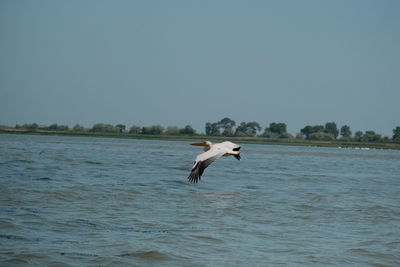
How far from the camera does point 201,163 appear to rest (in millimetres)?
11336

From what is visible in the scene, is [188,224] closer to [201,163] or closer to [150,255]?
[201,163]

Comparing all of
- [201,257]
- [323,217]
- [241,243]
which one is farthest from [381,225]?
[201,257]

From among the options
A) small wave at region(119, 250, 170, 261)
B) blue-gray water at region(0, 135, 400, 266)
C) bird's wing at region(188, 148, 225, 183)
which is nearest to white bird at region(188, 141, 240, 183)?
bird's wing at region(188, 148, 225, 183)

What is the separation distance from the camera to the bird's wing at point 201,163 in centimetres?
1112

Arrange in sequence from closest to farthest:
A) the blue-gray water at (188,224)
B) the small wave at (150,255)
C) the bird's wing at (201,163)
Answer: the small wave at (150,255), the blue-gray water at (188,224), the bird's wing at (201,163)

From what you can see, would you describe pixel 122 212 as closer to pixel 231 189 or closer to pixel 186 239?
pixel 186 239

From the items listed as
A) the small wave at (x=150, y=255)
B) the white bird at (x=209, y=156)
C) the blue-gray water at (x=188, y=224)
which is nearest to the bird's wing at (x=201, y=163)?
the white bird at (x=209, y=156)

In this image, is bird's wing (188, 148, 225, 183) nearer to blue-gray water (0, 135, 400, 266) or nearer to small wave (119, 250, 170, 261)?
blue-gray water (0, 135, 400, 266)

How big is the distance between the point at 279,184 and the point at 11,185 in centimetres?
800

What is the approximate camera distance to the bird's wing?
11.1 m

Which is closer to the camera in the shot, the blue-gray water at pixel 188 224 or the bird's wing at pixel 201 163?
the blue-gray water at pixel 188 224

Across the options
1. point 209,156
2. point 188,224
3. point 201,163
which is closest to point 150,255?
point 188,224

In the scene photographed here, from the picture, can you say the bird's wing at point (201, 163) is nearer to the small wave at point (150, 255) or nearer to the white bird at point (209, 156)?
the white bird at point (209, 156)

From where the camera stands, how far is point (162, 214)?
1109 centimetres
